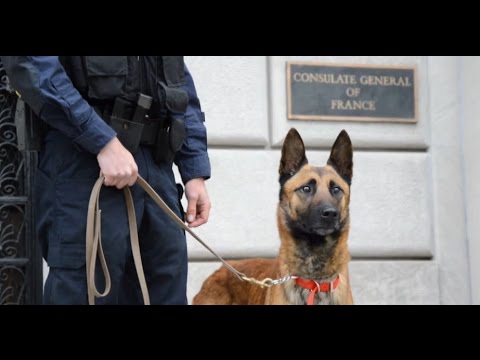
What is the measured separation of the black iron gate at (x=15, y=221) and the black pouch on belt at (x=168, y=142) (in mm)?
2351

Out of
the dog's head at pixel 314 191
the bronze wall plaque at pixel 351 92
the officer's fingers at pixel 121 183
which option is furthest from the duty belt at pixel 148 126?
the bronze wall plaque at pixel 351 92

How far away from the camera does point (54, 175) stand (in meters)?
2.58

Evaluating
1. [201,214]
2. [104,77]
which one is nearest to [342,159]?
[201,214]

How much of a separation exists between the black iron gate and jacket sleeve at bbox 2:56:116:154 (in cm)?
246

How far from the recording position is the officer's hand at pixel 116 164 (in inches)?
98.7

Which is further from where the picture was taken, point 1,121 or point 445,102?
point 445,102

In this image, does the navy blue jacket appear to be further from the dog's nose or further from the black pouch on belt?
the dog's nose

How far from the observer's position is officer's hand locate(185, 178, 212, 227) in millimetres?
2932

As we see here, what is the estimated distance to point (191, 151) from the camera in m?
2.95

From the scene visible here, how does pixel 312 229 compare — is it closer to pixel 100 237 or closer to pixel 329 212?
pixel 329 212

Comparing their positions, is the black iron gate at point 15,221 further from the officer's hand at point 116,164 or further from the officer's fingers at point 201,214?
the officer's hand at point 116,164

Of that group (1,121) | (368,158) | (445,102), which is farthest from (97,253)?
(445,102)
